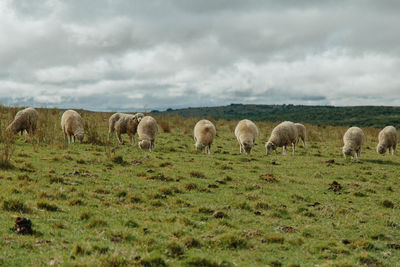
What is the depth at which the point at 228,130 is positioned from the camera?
114ft

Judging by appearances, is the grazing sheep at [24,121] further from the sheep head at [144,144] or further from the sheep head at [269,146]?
the sheep head at [269,146]

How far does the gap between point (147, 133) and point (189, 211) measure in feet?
35.5

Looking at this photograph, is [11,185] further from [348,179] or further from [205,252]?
[348,179]

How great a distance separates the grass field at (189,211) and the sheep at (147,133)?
2251 millimetres

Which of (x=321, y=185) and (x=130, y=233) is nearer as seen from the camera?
(x=130, y=233)

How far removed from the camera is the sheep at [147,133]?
1902cm

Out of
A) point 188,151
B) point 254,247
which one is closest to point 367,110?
point 188,151

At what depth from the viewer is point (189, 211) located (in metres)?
9.16

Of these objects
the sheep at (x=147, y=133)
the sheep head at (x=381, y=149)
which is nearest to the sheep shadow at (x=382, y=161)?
the sheep head at (x=381, y=149)

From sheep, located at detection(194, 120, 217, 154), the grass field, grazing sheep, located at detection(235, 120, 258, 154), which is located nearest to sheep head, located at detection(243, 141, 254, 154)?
grazing sheep, located at detection(235, 120, 258, 154)

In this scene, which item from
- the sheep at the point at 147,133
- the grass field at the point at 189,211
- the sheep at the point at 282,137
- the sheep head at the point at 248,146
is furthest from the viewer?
the sheep at the point at 282,137

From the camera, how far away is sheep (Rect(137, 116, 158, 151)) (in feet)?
62.4

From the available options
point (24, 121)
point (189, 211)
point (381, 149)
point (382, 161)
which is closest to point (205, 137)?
point (24, 121)

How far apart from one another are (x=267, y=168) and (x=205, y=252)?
405 inches
